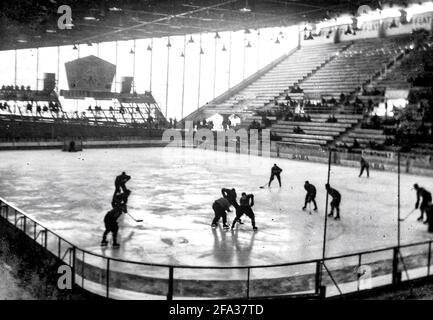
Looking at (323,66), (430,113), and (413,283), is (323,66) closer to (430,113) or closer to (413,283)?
(430,113)

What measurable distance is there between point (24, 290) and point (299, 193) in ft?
39.5

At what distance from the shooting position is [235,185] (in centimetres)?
2177

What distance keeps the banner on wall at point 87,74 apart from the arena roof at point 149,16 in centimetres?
217

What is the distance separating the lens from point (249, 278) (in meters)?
9.18

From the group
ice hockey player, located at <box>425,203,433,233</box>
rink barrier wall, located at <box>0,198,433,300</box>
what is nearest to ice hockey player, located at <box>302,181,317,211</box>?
ice hockey player, located at <box>425,203,433,233</box>

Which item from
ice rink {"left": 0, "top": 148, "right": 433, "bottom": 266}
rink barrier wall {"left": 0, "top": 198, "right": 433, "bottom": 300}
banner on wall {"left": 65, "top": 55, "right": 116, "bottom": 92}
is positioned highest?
banner on wall {"left": 65, "top": 55, "right": 116, "bottom": 92}

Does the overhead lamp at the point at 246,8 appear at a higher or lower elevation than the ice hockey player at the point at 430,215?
higher

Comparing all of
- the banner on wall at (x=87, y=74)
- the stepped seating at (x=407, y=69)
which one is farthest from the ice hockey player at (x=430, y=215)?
the banner on wall at (x=87, y=74)

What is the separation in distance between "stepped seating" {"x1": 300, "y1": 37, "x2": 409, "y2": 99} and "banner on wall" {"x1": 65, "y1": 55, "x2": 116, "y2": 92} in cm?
1763

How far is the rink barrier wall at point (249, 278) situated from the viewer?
9109 mm

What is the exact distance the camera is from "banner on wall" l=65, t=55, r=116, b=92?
141 feet

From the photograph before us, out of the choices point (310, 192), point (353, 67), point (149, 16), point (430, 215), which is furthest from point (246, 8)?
point (430, 215)

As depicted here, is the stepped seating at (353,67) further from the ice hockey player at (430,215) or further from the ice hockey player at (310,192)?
the ice hockey player at (430,215)

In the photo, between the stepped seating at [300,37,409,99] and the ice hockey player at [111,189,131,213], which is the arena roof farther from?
the ice hockey player at [111,189,131,213]
